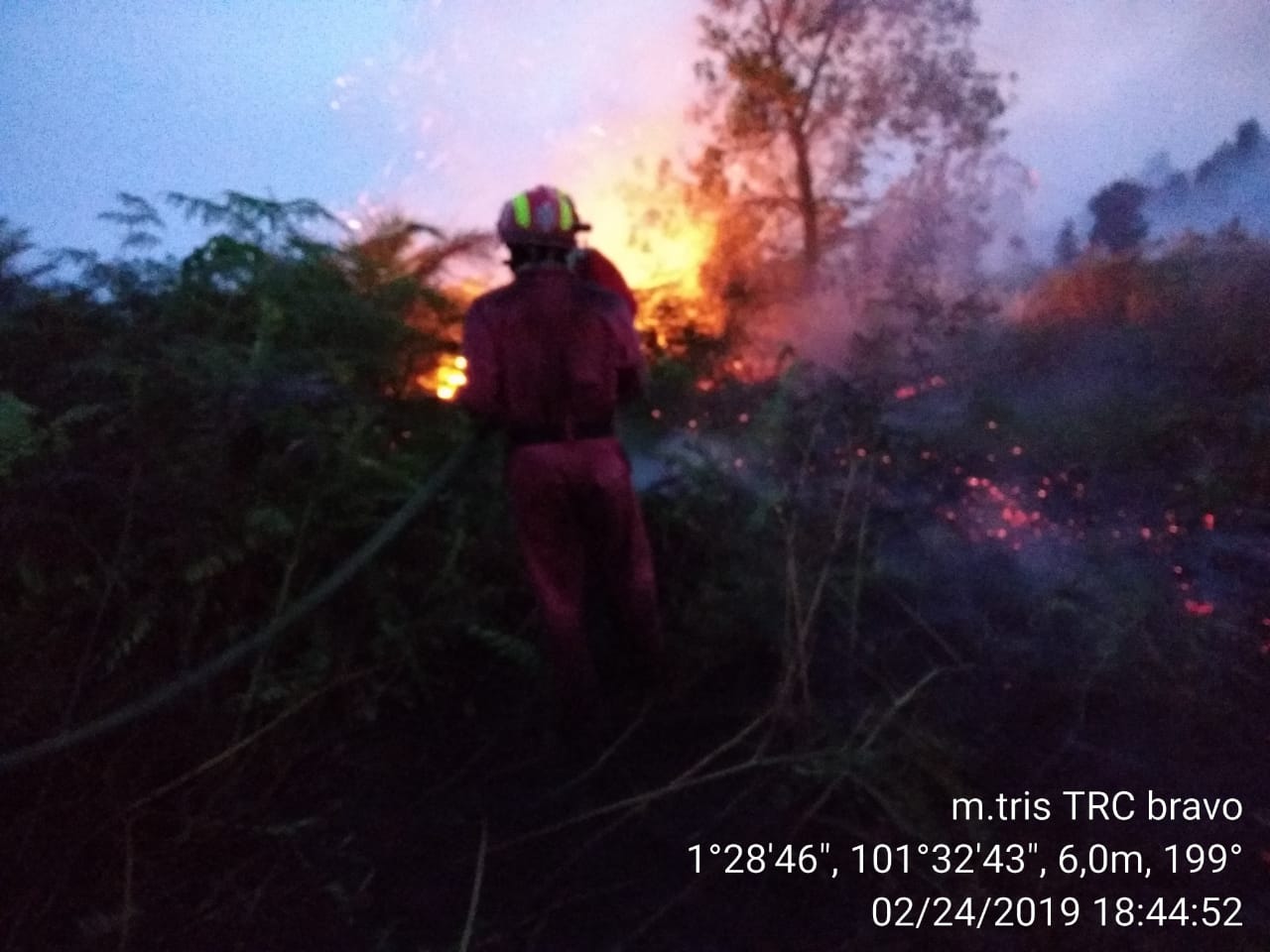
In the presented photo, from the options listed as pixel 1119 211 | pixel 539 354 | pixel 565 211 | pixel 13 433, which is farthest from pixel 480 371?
pixel 1119 211

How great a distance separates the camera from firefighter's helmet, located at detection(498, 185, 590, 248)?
390 centimetres

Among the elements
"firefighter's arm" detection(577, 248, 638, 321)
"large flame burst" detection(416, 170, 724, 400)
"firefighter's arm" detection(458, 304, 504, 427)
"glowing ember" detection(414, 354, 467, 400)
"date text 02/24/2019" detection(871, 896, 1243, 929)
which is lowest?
"date text 02/24/2019" detection(871, 896, 1243, 929)

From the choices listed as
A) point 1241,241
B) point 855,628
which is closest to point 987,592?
point 855,628

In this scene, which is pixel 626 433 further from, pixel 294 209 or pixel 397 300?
pixel 294 209

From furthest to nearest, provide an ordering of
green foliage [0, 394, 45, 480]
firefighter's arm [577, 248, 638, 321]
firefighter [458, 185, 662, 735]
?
firefighter's arm [577, 248, 638, 321], firefighter [458, 185, 662, 735], green foliage [0, 394, 45, 480]

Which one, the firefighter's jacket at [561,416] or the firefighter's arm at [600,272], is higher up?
the firefighter's arm at [600,272]

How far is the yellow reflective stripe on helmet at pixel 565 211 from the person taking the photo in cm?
392

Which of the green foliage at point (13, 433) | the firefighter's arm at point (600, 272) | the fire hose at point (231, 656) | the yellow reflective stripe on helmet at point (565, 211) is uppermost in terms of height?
the yellow reflective stripe on helmet at point (565, 211)

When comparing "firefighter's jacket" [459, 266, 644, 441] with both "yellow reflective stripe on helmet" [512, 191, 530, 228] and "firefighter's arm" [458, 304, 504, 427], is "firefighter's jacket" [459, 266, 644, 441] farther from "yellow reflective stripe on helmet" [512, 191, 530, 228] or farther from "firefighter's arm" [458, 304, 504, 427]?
"yellow reflective stripe on helmet" [512, 191, 530, 228]

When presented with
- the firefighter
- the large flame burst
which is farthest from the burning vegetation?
the large flame burst

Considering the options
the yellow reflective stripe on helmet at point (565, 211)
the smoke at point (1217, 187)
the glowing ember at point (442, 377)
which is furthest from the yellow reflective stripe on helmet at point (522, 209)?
the smoke at point (1217, 187)

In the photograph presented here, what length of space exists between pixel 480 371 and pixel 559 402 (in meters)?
0.30

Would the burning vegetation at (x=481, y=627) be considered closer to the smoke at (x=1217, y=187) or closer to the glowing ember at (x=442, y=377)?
the glowing ember at (x=442, y=377)

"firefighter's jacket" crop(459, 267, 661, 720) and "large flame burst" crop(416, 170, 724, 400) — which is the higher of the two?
"large flame burst" crop(416, 170, 724, 400)
